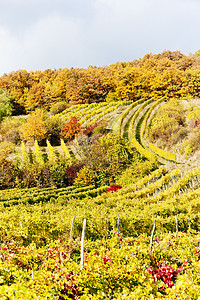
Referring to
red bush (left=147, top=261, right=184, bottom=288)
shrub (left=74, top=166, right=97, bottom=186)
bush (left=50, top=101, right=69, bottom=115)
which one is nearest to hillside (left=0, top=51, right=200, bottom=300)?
red bush (left=147, top=261, right=184, bottom=288)

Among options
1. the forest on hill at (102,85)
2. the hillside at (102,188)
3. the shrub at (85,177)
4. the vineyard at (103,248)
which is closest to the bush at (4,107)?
the hillside at (102,188)

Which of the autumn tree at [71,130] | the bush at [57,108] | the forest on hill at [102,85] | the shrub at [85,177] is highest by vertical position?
the forest on hill at [102,85]

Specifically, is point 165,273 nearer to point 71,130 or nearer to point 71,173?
point 71,173

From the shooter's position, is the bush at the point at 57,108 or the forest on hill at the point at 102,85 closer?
the forest on hill at the point at 102,85

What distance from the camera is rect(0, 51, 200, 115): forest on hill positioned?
48.2m

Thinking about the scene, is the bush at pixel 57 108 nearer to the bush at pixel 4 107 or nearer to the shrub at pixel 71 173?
the bush at pixel 4 107

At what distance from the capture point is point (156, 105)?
44.9 metres

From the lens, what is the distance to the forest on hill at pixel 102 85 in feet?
158

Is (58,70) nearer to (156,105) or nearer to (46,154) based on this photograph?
(156,105)

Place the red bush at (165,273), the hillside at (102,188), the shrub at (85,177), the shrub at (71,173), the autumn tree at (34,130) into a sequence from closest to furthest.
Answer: the hillside at (102,188) → the red bush at (165,273) → the shrub at (85,177) → the shrub at (71,173) → the autumn tree at (34,130)

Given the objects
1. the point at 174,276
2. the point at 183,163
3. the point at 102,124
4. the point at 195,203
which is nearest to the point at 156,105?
the point at 102,124

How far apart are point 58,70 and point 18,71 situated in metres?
12.4

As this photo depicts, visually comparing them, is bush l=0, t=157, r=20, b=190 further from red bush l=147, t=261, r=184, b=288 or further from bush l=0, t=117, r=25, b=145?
red bush l=147, t=261, r=184, b=288

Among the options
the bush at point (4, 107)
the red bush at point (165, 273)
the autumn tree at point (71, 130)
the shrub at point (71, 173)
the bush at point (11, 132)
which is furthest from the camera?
the bush at point (4, 107)
